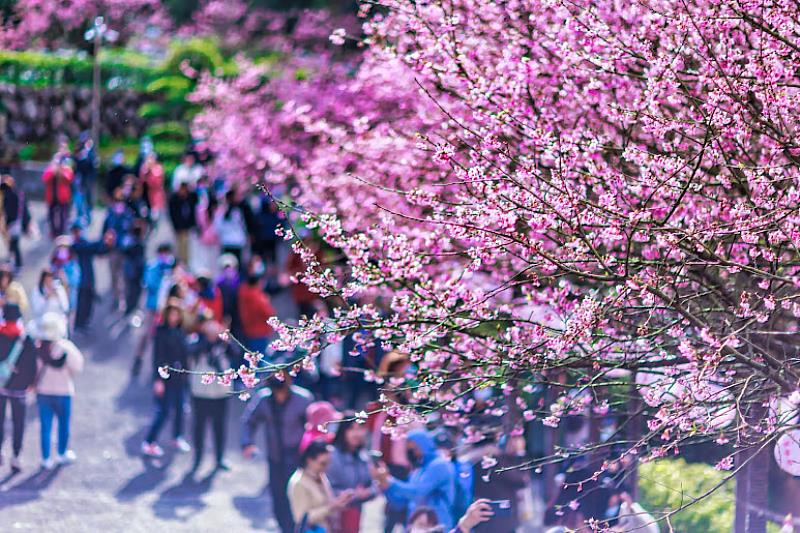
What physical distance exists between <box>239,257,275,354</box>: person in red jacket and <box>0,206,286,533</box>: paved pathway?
111 centimetres

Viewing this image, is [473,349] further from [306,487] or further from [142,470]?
[142,470]

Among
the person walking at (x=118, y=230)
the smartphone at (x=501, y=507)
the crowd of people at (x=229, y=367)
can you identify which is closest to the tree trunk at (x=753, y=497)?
the crowd of people at (x=229, y=367)

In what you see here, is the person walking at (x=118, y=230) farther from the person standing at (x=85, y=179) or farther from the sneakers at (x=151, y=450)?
the sneakers at (x=151, y=450)

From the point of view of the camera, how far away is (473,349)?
273 inches

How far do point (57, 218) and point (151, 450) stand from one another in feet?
21.3

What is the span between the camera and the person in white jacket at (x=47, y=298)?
1323 cm

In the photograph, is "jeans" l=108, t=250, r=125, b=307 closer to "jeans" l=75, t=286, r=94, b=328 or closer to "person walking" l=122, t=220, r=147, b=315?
"person walking" l=122, t=220, r=147, b=315

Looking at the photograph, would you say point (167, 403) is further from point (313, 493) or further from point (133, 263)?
point (313, 493)

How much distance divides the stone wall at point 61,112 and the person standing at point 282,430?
47.1ft

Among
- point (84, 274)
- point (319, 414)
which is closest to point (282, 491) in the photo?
point (319, 414)

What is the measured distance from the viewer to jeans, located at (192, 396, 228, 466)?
42.1 ft

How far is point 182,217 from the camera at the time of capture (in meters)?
17.9

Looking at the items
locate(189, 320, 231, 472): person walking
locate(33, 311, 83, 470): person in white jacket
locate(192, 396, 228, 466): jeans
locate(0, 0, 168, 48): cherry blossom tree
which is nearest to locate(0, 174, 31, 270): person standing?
locate(33, 311, 83, 470): person in white jacket

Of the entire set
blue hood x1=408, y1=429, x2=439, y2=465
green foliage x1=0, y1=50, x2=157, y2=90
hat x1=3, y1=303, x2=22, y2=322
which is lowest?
blue hood x1=408, y1=429, x2=439, y2=465
